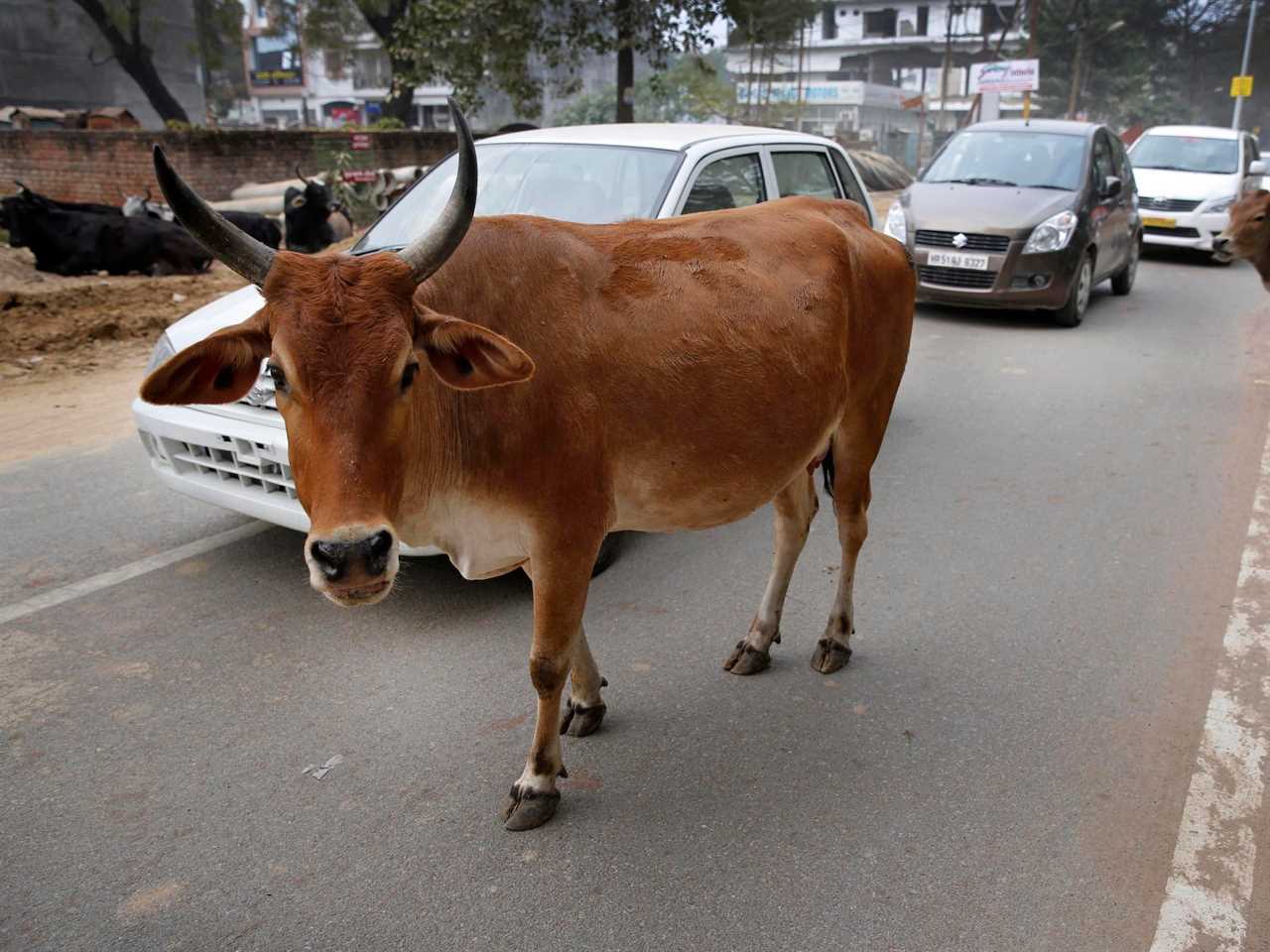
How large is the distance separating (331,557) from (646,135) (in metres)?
4.05

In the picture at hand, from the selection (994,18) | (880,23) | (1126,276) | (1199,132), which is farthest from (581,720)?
(880,23)

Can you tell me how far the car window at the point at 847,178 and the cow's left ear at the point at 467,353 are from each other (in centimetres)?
474

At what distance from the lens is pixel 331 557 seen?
2277 mm

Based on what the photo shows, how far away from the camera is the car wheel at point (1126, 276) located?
12.2 meters

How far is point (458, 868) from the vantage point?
283cm

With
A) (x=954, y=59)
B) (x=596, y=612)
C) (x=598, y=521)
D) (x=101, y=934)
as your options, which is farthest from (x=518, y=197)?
(x=954, y=59)

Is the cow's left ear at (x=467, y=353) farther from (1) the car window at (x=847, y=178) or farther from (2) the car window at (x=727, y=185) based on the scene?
(1) the car window at (x=847, y=178)

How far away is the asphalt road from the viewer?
2684mm

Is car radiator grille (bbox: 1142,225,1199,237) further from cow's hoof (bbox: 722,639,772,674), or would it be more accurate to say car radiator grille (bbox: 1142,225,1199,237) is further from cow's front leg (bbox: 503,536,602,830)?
cow's front leg (bbox: 503,536,602,830)

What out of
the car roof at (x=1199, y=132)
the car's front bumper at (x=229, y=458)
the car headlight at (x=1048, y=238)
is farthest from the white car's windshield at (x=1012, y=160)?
the car's front bumper at (x=229, y=458)

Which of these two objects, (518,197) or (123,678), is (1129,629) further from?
(123,678)

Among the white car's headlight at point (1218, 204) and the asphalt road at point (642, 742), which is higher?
the white car's headlight at point (1218, 204)

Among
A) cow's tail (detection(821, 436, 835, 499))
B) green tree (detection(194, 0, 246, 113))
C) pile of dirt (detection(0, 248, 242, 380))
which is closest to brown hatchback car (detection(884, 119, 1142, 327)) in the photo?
cow's tail (detection(821, 436, 835, 499))

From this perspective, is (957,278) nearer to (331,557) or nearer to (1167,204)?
(1167,204)
